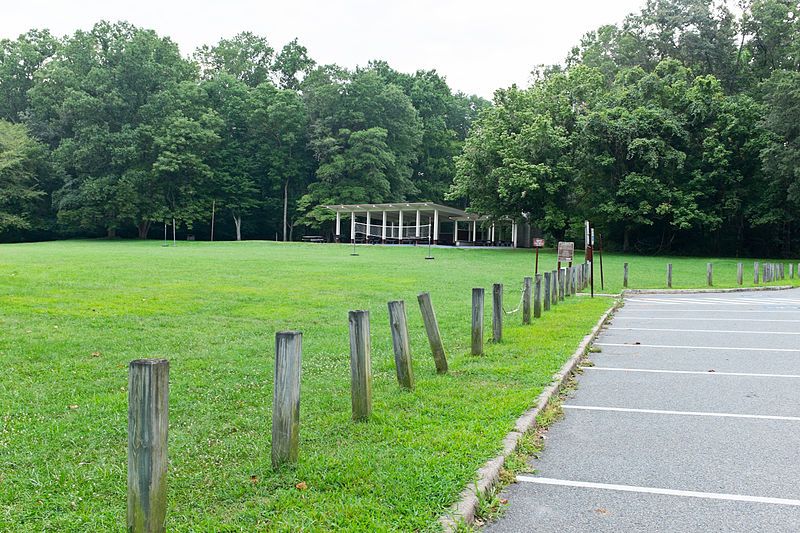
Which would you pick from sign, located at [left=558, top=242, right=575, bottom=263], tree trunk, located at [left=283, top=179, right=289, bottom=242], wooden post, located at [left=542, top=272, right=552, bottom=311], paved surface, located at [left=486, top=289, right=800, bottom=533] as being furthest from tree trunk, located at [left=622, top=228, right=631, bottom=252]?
paved surface, located at [left=486, top=289, right=800, bottom=533]

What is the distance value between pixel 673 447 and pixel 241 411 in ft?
11.9

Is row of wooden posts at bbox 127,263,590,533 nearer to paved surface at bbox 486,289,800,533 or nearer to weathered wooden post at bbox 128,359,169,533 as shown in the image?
weathered wooden post at bbox 128,359,169,533

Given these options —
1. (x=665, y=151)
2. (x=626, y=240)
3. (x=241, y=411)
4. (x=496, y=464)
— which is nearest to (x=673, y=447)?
(x=496, y=464)

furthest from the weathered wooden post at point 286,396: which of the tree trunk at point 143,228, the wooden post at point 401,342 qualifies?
the tree trunk at point 143,228

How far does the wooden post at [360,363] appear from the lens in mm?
5152

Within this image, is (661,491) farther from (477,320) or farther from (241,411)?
(477,320)

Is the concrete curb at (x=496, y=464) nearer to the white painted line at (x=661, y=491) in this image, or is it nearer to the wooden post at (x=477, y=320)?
the white painted line at (x=661, y=491)

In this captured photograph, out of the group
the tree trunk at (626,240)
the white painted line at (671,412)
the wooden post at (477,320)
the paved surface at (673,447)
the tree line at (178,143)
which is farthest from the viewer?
the tree line at (178,143)

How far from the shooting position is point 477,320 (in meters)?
8.31

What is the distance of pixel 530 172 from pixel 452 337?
3287cm

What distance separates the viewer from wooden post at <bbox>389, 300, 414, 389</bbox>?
620cm

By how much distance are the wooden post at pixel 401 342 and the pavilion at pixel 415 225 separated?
43520mm

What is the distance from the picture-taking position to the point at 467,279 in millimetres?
21609

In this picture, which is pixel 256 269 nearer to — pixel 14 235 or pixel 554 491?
pixel 554 491
